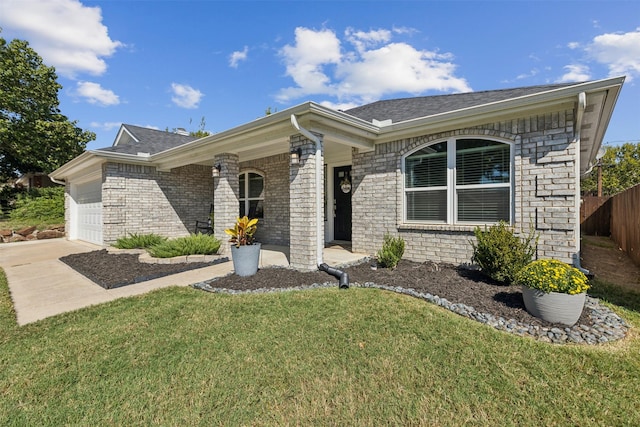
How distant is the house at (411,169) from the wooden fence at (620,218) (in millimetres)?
1713

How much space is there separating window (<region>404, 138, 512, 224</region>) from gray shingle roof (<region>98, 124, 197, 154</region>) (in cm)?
888

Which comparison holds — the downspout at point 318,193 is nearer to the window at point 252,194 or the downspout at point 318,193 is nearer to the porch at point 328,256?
→ the porch at point 328,256

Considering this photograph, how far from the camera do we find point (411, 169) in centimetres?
625

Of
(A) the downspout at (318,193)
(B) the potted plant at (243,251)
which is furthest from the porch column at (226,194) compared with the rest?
(A) the downspout at (318,193)

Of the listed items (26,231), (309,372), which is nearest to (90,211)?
(26,231)

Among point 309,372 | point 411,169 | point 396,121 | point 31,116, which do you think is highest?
point 31,116

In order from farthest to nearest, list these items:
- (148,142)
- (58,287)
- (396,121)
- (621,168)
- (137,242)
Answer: (621,168) < (148,142) < (137,242) < (396,121) < (58,287)

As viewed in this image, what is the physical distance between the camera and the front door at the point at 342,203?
27.2ft

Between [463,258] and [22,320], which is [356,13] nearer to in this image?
[463,258]

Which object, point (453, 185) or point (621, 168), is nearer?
point (453, 185)

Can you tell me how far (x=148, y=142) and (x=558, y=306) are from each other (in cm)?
1321

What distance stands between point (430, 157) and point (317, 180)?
2470 mm

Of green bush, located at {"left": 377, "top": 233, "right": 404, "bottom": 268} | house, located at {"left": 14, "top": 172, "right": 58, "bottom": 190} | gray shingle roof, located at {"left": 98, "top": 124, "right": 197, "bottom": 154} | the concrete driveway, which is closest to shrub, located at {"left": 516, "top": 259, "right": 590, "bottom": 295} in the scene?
green bush, located at {"left": 377, "top": 233, "right": 404, "bottom": 268}

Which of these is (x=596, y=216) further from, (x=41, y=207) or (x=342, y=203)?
(x=41, y=207)
